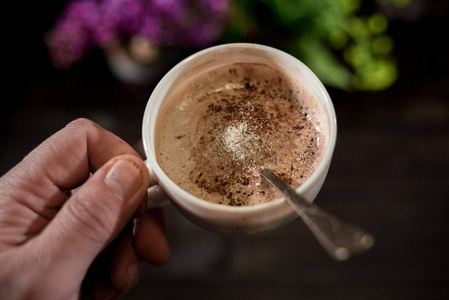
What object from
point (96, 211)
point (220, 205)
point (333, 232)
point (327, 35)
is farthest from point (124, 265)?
point (327, 35)

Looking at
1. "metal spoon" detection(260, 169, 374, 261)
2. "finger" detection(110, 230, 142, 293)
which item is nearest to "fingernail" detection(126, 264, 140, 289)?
"finger" detection(110, 230, 142, 293)

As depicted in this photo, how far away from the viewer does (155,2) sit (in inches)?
62.9

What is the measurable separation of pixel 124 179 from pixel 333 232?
1.39ft

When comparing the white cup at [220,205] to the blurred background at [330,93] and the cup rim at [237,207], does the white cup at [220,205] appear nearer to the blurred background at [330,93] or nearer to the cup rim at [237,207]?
the cup rim at [237,207]

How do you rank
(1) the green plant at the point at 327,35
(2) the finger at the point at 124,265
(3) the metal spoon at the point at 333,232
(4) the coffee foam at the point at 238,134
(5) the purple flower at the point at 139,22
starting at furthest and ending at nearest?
(1) the green plant at the point at 327,35 < (5) the purple flower at the point at 139,22 < (2) the finger at the point at 124,265 < (4) the coffee foam at the point at 238,134 < (3) the metal spoon at the point at 333,232

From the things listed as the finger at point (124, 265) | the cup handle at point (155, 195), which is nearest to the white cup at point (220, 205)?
the cup handle at point (155, 195)

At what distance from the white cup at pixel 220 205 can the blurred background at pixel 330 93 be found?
0.68 meters

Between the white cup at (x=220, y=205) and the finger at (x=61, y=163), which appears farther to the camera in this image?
the finger at (x=61, y=163)

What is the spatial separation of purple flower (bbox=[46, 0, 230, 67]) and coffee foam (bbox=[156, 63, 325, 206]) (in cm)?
67

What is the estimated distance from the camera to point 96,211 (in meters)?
0.83

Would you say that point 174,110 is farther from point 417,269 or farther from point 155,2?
point 417,269

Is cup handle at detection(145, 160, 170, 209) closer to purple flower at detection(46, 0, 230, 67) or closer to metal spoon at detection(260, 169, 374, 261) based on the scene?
metal spoon at detection(260, 169, 374, 261)

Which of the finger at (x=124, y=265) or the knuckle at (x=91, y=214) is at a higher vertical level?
the knuckle at (x=91, y=214)

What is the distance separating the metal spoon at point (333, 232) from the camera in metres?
0.65
